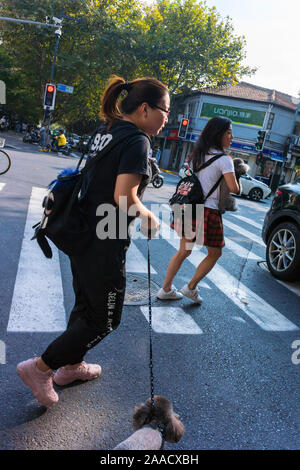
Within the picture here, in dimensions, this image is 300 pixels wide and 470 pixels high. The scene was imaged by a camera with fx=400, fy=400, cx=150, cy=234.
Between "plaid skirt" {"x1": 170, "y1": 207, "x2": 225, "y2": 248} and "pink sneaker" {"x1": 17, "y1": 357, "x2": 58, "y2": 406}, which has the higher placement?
"plaid skirt" {"x1": 170, "y1": 207, "x2": 225, "y2": 248}

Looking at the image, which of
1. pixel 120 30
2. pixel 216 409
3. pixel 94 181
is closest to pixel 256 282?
pixel 216 409

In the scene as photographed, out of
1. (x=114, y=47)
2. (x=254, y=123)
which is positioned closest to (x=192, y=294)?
(x=114, y=47)

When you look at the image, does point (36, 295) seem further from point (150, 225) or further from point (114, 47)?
point (114, 47)

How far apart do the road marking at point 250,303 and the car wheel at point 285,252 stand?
76 cm

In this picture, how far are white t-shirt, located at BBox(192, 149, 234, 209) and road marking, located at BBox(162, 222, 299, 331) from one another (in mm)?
1282

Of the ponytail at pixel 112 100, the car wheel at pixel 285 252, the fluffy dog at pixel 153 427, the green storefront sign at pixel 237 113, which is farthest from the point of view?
the green storefront sign at pixel 237 113

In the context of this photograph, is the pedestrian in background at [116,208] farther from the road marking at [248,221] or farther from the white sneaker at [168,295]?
the road marking at [248,221]

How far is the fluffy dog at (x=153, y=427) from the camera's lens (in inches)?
70.1

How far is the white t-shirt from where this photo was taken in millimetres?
3752

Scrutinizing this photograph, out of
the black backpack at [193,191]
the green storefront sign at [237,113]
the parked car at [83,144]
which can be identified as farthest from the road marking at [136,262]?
the green storefront sign at [237,113]

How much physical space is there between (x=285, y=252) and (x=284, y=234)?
0.89 feet

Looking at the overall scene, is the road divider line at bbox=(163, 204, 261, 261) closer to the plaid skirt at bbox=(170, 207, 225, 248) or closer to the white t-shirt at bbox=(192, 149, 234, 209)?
the plaid skirt at bbox=(170, 207, 225, 248)

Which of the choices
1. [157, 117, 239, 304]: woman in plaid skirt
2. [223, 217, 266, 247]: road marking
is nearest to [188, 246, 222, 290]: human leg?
[157, 117, 239, 304]: woman in plaid skirt
